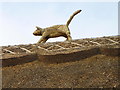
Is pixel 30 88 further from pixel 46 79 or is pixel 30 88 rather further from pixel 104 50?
pixel 104 50

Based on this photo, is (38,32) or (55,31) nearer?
(55,31)

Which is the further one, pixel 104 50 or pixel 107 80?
pixel 104 50

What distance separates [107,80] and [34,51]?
2.87 metres

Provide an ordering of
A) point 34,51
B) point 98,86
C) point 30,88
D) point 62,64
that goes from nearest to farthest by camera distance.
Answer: point 98,86 → point 30,88 → point 62,64 → point 34,51

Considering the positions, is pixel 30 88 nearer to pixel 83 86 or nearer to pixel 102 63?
pixel 83 86

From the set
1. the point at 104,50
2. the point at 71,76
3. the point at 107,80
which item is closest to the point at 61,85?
the point at 71,76

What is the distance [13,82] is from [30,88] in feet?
1.90

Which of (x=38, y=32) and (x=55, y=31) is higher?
(x=55, y=31)

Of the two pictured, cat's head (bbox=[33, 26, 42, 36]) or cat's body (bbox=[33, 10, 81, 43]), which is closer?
cat's body (bbox=[33, 10, 81, 43])

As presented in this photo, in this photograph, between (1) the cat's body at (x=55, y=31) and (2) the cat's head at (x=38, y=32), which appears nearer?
(1) the cat's body at (x=55, y=31)

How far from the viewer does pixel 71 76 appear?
5.12 meters

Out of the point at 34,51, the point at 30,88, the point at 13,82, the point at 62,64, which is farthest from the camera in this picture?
the point at 34,51

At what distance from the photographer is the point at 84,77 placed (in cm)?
499

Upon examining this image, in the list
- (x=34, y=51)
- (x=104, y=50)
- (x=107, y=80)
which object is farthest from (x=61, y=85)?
(x=34, y=51)
